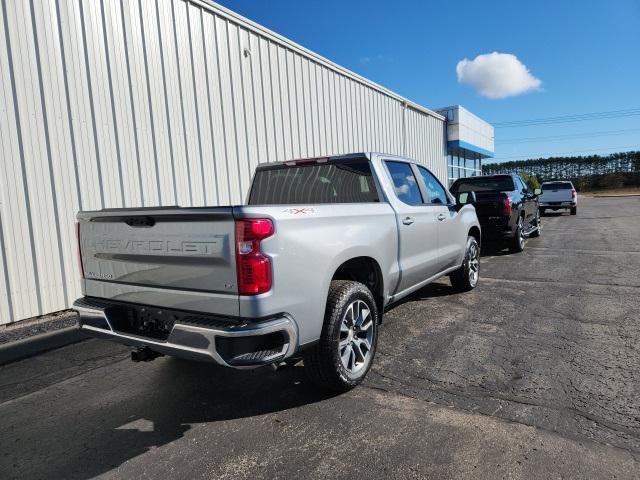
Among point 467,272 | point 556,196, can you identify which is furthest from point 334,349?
point 556,196

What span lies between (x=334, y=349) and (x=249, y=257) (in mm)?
989

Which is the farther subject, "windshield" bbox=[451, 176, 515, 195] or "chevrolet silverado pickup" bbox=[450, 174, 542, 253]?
"windshield" bbox=[451, 176, 515, 195]

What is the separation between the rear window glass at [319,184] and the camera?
415 centimetres

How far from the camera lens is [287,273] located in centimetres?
260

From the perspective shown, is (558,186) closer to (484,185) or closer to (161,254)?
(484,185)

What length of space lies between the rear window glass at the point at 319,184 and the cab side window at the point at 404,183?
1.12 ft

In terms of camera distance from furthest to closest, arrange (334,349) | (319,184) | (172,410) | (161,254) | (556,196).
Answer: (556,196) → (319,184) → (172,410) → (334,349) → (161,254)

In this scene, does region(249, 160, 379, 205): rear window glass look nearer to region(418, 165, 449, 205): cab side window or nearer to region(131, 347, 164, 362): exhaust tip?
region(418, 165, 449, 205): cab side window

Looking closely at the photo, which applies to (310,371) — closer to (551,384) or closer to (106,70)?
(551,384)

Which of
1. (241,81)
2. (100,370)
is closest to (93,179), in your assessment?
(100,370)

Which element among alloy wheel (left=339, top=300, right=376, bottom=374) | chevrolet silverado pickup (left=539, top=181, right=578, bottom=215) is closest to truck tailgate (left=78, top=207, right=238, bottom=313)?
alloy wheel (left=339, top=300, right=376, bottom=374)

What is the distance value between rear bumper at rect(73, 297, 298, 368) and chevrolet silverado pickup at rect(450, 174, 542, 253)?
7.47 metres

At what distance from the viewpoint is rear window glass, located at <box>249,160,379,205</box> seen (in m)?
4.15

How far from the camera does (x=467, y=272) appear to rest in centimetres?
602
